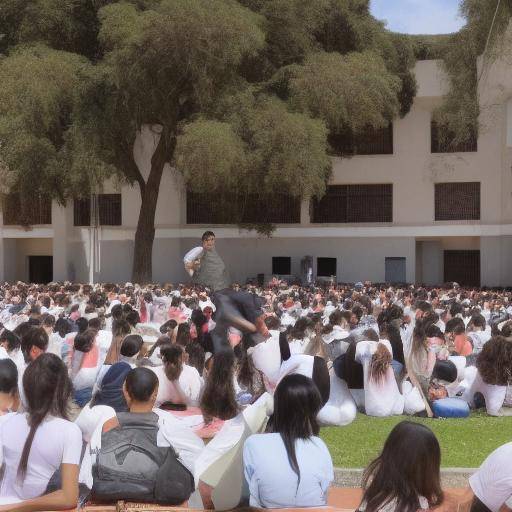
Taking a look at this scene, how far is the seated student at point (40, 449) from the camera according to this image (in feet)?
14.2

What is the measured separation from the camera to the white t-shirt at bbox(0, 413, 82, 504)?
434 cm

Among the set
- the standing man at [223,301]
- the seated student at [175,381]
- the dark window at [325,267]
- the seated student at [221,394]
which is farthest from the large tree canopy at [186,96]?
the seated student at [221,394]

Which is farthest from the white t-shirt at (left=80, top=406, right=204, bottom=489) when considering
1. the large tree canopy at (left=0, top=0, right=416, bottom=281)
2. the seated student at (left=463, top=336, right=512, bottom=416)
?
the large tree canopy at (left=0, top=0, right=416, bottom=281)

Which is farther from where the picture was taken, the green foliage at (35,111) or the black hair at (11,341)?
the green foliage at (35,111)

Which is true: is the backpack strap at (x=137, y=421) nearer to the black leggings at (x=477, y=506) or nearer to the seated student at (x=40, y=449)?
the seated student at (x=40, y=449)

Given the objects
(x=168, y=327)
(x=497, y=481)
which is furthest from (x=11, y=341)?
(x=497, y=481)

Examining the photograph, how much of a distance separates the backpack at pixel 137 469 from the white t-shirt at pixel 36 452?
49 centimetres

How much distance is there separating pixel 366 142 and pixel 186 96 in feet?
30.0

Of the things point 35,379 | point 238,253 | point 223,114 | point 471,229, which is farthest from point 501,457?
point 238,253

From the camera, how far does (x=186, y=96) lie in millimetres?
28719

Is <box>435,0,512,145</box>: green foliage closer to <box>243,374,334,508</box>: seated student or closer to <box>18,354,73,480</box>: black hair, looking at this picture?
<box>243,374,334,508</box>: seated student

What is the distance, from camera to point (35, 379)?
4.55 m

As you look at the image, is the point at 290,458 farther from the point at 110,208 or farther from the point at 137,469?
the point at 110,208

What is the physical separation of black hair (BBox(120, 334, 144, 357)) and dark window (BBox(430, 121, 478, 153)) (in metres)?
26.0
